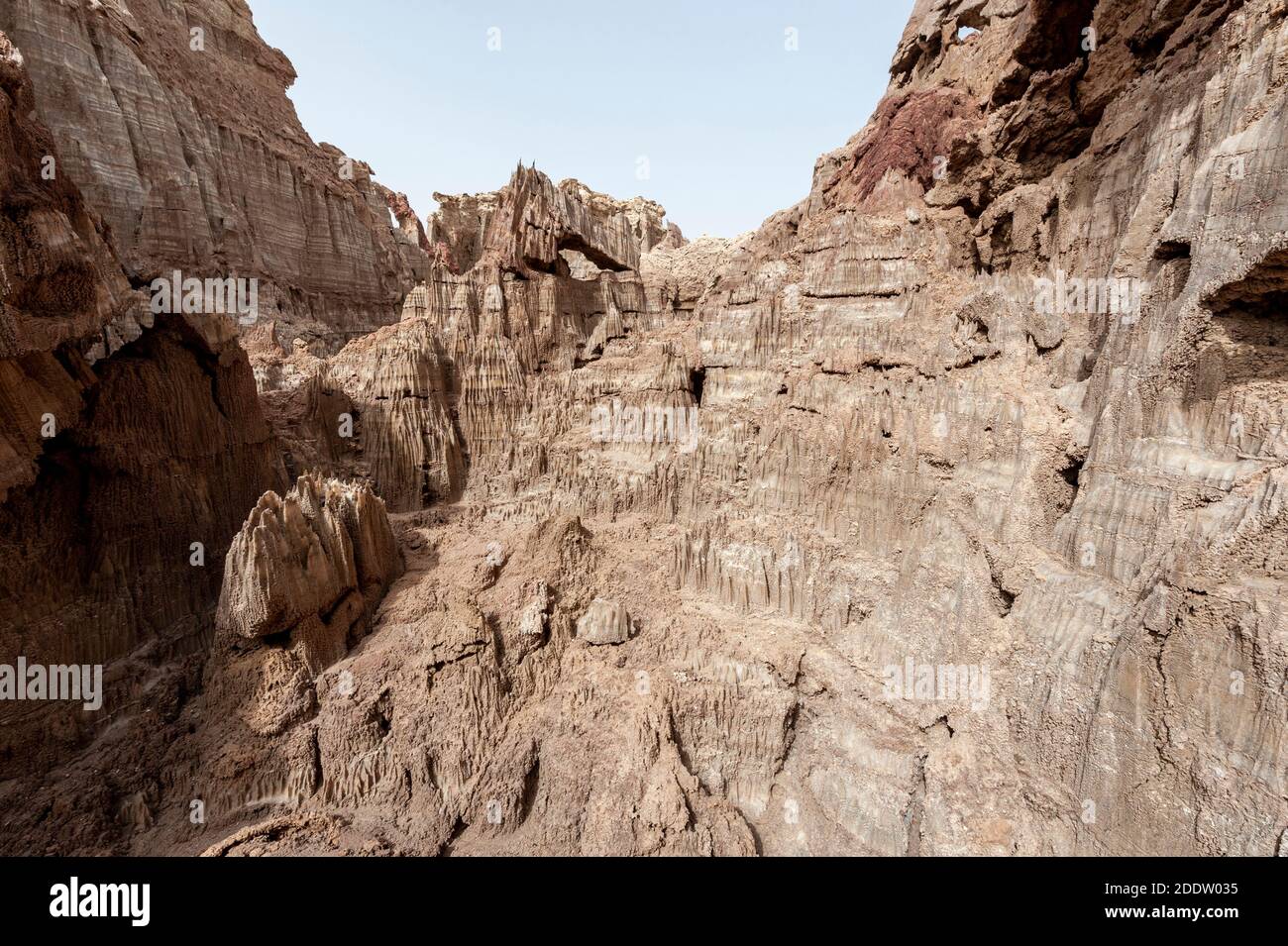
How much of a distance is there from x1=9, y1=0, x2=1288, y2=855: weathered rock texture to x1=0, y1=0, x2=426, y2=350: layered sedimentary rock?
11109 millimetres

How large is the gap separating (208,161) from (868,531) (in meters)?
35.3

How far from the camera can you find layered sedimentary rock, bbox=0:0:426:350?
21406mm

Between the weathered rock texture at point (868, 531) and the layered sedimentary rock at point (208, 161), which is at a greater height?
the layered sedimentary rock at point (208, 161)

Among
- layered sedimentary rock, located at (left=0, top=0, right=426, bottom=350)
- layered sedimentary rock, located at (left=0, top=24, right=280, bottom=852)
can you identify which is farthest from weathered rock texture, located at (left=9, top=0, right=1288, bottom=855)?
layered sedimentary rock, located at (left=0, top=0, right=426, bottom=350)

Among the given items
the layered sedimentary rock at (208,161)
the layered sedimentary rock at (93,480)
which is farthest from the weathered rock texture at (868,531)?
the layered sedimentary rock at (208,161)

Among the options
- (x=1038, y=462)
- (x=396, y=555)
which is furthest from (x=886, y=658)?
(x=396, y=555)

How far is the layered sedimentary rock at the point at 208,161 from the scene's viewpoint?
70.2 feet

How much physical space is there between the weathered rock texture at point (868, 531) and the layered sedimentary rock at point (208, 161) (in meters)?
11.1

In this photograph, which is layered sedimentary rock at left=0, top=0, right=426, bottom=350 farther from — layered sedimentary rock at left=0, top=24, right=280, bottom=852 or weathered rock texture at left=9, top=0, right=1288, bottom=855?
weathered rock texture at left=9, top=0, right=1288, bottom=855

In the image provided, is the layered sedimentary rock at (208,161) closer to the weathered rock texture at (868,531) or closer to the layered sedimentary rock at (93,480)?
the layered sedimentary rock at (93,480)

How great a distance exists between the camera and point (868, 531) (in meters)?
13.7

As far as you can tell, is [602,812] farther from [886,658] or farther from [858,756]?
[886,658]

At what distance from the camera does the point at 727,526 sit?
625 inches

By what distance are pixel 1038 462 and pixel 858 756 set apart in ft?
23.4
